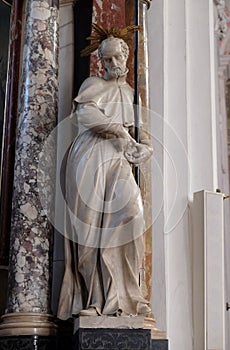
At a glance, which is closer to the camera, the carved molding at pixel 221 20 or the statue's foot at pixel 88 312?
the statue's foot at pixel 88 312

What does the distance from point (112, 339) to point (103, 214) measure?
815mm

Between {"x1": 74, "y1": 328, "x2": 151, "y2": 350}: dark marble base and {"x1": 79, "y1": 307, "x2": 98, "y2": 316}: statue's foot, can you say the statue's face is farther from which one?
{"x1": 74, "y1": 328, "x2": 151, "y2": 350}: dark marble base

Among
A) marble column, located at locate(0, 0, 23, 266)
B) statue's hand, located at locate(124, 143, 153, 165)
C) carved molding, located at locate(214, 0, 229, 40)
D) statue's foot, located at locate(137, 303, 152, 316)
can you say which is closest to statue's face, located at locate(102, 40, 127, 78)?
statue's hand, located at locate(124, 143, 153, 165)

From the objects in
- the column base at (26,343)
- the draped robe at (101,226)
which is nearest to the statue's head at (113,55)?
the draped robe at (101,226)

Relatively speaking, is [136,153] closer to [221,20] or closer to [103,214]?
[103,214]

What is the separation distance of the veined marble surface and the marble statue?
0.27 meters

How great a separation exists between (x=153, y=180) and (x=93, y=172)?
1.17 meters

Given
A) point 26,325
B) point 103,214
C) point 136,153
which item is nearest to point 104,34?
point 136,153

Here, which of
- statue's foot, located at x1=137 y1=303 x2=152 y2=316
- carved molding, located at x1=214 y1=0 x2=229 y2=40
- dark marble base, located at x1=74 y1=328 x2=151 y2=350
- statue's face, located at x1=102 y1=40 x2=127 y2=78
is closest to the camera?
dark marble base, located at x1=74 y1=328 x2=151 y2=350

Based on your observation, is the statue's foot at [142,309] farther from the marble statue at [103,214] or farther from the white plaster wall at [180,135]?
the white plaster wall at [180,135]

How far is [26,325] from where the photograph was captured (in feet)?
16.0

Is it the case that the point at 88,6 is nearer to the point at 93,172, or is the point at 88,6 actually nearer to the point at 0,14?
the point at 0,14

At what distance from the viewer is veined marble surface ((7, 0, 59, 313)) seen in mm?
5059

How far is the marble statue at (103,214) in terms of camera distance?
187 inches
